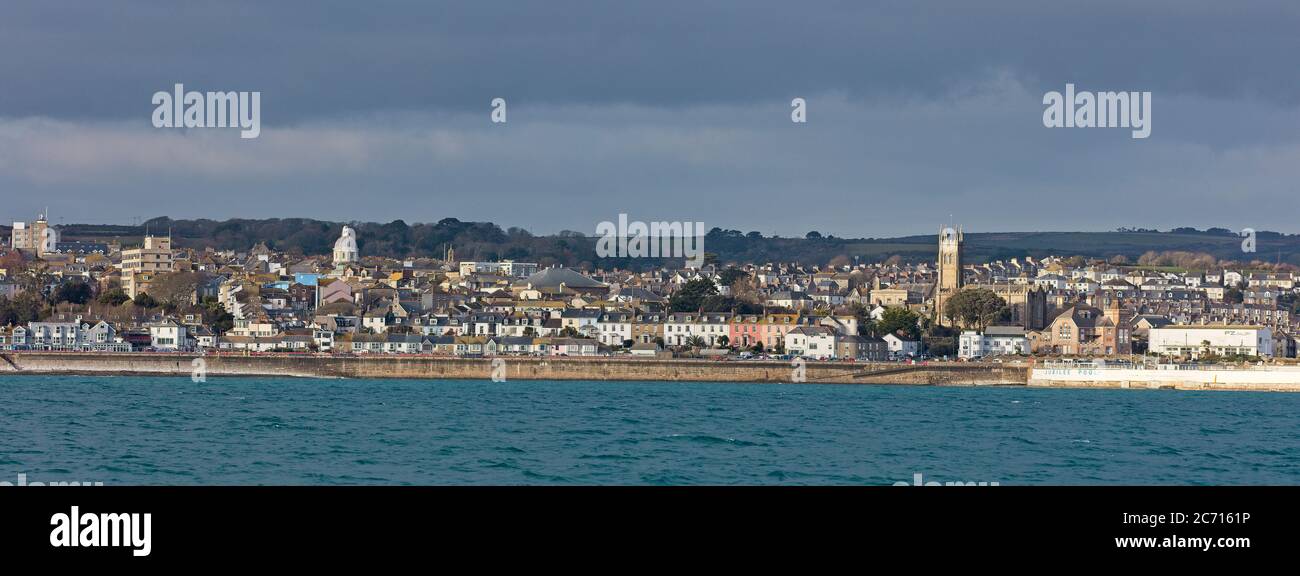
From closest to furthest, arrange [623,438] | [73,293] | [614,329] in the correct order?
[623,438]
[614,329]
[73,293]

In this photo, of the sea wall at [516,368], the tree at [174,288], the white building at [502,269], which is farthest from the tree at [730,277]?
the sea wall at [516,368]

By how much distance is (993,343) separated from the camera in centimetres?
9362

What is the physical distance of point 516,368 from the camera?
7481 cm

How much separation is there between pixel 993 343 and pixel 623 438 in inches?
2510

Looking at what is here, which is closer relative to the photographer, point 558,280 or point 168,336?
point 168,336

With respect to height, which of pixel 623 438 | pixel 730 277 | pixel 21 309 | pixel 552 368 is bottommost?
pixel 552 368

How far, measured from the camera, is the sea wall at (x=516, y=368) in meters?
73.7

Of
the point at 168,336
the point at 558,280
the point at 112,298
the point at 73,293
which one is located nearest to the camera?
the point at 168,336

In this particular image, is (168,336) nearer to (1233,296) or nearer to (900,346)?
(900,346)

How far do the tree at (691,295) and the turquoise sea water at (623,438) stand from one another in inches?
1673

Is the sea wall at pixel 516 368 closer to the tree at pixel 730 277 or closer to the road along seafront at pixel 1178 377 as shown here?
the road along seafront at pixel 1178 377

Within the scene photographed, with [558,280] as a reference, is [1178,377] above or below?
below

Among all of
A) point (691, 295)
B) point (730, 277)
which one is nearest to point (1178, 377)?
point (691, 295)
